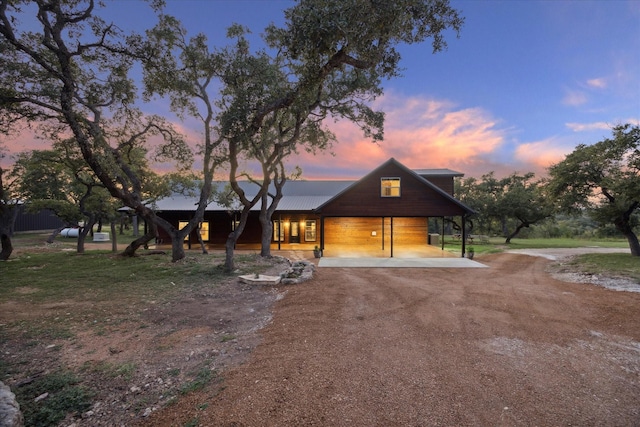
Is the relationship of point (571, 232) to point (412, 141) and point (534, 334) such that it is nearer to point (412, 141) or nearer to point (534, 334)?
point (412, 141)

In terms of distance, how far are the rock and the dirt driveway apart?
128 centimetres

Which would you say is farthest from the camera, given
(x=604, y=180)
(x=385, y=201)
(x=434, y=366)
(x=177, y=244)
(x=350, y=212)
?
(x=385, y=201)

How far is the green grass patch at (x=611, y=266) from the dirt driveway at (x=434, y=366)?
13.7 feet

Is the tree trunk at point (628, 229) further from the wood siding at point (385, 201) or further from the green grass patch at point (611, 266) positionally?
the wood siding at point (385, 201)

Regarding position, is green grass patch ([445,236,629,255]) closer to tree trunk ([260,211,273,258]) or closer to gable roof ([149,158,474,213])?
gable roof ([149,158,474,213])

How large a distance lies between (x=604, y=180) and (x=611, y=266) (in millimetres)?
5381

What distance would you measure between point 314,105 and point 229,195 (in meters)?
7.83

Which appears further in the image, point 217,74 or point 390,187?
point 390,187

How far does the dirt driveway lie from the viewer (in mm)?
3109

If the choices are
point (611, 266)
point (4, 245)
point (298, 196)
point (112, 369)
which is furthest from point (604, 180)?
point (4, 245)

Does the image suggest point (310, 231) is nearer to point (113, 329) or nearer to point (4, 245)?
point (113, 329)

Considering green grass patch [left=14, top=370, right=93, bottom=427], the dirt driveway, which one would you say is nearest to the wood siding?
the dirt driveway

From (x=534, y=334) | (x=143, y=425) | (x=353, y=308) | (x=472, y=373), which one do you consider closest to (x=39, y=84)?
(x=143, y=425)

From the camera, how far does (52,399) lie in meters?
3.58
